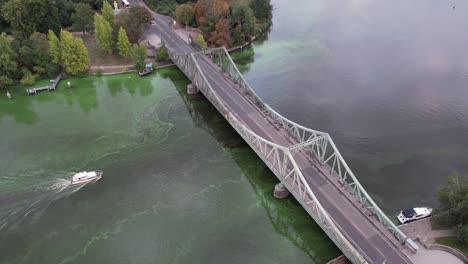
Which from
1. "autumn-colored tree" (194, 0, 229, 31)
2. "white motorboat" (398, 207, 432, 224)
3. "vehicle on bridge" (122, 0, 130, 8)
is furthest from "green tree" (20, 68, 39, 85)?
"white motorboat" (398, 207, 432, 224)

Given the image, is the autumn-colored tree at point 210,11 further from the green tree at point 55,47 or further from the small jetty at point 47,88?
the small jetty at point 47,88

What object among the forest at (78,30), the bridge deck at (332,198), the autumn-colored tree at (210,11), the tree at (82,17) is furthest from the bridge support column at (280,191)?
the tree at (82,17)

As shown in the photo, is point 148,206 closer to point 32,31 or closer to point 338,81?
point 338,81

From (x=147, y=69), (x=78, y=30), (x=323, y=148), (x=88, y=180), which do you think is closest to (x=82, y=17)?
(x=78, y=30)

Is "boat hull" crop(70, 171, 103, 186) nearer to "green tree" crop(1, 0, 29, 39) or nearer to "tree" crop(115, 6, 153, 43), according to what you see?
"tree" crop(115, 6, 153, 43)

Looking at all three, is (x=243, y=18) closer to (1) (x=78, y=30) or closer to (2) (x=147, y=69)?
(2) (x=147, y=69)

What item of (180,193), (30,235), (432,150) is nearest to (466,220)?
(432,150)
